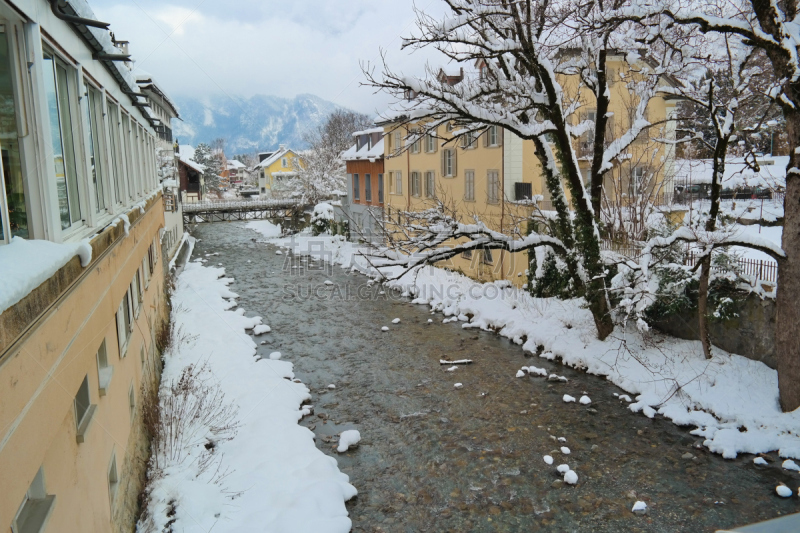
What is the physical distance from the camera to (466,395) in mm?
12367

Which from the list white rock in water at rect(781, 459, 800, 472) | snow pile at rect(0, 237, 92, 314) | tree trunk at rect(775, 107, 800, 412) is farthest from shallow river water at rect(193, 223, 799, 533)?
snow pile at rect(0, 237, 92, 314)

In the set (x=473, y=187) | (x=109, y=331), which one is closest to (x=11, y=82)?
(x=109, y=331)

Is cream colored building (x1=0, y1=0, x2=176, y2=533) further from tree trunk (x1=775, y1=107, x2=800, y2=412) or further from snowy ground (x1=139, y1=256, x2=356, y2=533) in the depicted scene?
tree trunk (x1=775, y1=107, x2=800, y2=412)

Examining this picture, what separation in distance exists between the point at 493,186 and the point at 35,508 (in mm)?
20921

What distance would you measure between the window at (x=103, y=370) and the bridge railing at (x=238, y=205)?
1878 inches

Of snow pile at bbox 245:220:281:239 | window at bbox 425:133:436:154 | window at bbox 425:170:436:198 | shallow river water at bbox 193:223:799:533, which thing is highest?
window at bbox 425:133:436:154

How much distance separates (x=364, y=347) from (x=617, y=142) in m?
8.55

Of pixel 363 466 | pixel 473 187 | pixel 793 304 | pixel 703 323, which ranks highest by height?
pixel 473 187

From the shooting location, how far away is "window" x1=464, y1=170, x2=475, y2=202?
79.5 feet

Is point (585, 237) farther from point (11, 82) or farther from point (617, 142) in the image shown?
point (11, 82)

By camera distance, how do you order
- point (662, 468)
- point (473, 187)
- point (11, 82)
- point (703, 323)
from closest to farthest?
point (11, 82), point (662, 468), point (703, 323), point (473, 187)

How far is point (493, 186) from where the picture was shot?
22.7 m

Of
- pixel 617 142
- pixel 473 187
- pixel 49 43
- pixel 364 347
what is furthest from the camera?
pixel 473 187

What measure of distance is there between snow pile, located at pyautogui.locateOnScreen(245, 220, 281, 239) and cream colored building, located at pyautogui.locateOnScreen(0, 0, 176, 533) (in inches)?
1592
